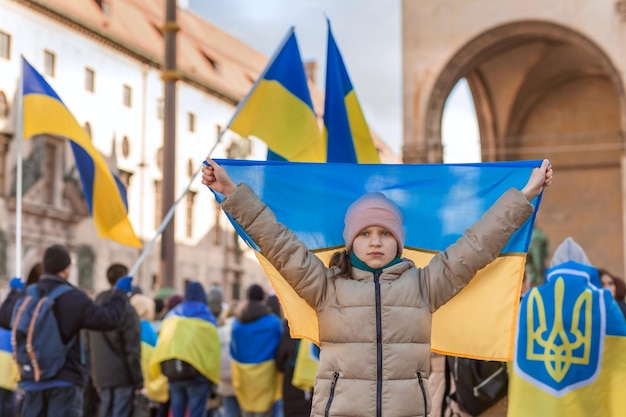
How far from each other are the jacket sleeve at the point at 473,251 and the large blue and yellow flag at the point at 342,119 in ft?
13.0

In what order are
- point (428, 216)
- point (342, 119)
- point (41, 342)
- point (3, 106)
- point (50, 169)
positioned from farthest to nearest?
point (50, 169) < point (3, 106) < point (342, 119) < point (41, 342) < point (428, 216)

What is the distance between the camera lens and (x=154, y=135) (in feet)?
140

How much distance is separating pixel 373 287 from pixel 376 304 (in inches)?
2.7

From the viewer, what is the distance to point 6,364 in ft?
33.4

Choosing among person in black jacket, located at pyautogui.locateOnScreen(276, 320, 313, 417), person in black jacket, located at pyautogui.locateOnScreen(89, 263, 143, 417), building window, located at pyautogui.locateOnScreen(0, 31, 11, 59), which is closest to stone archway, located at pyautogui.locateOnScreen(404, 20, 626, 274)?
building window, located at pyautogui.locateOnScreen(0, 31, 11, 59)

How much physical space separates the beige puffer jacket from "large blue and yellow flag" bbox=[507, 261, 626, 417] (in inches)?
109

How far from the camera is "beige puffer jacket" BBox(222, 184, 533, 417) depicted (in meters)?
4.38

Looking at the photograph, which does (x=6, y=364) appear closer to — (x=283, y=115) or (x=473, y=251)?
(x=283, y=115)

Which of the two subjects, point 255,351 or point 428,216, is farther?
point 255,351

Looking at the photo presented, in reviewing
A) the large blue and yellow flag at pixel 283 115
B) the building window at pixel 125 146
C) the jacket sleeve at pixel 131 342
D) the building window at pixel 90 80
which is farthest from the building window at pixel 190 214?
the large blue and yellow flag at pixel 283 115

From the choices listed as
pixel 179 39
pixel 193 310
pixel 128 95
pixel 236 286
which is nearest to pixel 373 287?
pixel 193 310

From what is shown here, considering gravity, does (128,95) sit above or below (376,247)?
above

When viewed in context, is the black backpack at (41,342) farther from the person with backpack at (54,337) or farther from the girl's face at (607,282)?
the girl's face at (607,282)

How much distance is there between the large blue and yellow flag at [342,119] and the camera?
8.68m
